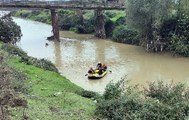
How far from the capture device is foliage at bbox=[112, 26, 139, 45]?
151ft

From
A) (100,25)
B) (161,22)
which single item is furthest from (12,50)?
(100,25)

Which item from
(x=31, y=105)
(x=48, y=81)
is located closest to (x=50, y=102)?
(x=31, y=105)

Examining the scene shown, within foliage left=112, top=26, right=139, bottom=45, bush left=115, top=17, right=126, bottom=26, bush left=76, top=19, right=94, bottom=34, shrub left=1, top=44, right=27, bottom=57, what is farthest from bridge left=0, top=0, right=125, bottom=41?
shrub left=1, top=44, right=27, bottom=57

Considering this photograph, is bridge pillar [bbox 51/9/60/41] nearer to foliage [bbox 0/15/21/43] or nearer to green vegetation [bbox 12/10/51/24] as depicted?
foliage [bbox 0/15/21/43]

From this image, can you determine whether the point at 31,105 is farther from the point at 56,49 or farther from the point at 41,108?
the point at 56,49

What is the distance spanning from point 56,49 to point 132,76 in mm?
15885

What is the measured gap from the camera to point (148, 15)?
39.8 m

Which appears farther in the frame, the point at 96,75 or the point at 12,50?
the point at 12,50

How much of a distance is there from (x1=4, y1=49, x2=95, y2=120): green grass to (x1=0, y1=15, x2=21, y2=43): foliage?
63.2 feet

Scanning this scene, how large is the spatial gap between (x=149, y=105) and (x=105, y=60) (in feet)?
72.0

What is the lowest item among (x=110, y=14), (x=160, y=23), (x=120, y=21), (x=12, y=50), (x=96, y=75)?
(x=96, y=75)

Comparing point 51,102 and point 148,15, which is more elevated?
point 148,15

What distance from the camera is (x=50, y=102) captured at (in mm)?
18625

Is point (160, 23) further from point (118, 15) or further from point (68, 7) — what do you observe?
point (68, 7)
